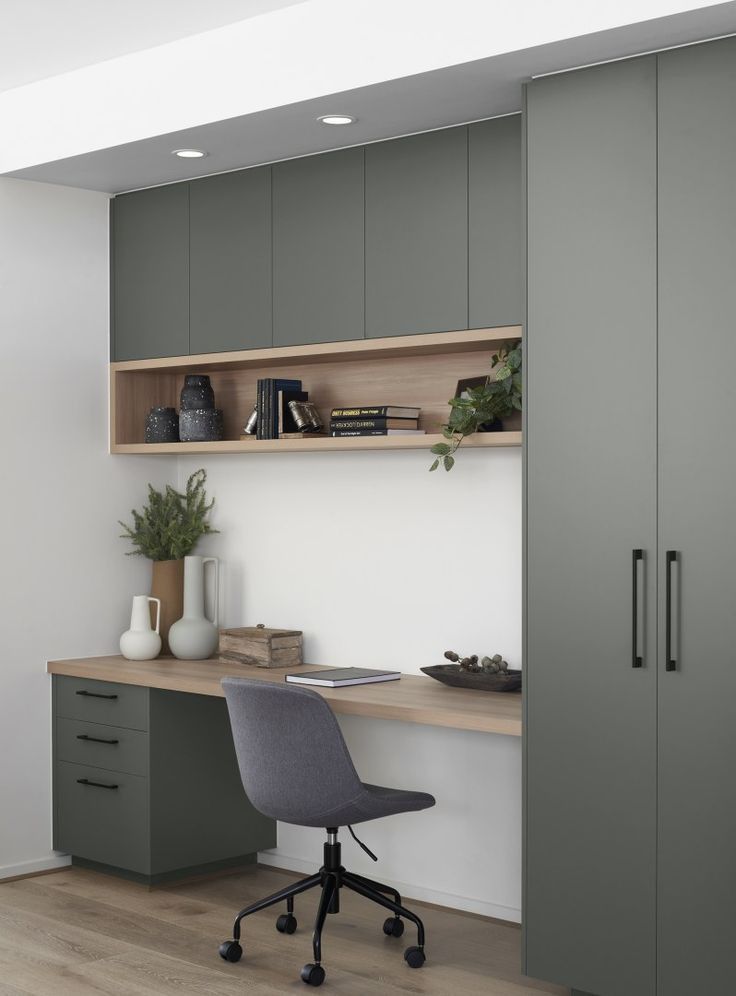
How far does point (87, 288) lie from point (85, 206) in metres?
0.31

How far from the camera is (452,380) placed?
4320 mm

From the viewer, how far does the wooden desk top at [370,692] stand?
3.64 meters

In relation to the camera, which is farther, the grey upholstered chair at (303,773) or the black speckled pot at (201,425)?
the black speckled pot at (201,425)

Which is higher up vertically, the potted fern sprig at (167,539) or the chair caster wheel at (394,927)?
the potted fern sprig at (167,539)

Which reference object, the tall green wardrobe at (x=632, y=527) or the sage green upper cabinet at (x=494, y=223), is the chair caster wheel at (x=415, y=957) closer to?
the tall green wardrobe at (x=632, y=527)

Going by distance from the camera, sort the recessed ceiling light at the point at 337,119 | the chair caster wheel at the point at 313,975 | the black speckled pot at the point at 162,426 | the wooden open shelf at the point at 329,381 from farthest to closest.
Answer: the black speckled pot at the point at 162,426 < the wooden open shelf at the point at 329,381 < the recessed ceiling light at the point at 337,119 < the chair caster wheel at the point at 313,975

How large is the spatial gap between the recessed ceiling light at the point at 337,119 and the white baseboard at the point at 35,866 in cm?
285

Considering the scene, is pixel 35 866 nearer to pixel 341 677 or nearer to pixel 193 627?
pixel 193 627

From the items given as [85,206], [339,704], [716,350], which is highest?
[85,206]

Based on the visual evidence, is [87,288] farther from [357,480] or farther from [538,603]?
[538,603]

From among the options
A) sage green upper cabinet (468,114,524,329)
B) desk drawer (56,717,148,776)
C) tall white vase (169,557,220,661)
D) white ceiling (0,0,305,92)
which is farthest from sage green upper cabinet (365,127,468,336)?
desk drawer (56,717,148,776)

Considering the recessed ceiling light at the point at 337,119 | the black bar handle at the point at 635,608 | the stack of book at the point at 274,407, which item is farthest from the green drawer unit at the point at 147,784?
the recessed ceiling light at the point at 337,119

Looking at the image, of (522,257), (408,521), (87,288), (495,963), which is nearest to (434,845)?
(495,963)

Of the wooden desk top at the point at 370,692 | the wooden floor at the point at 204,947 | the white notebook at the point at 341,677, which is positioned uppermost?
the white notebook at the point at 341,677
